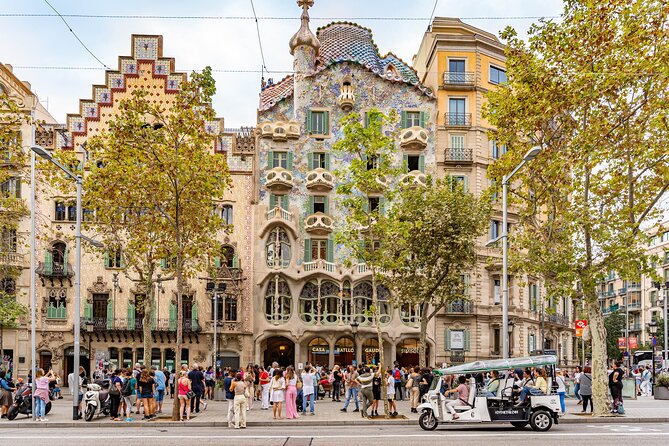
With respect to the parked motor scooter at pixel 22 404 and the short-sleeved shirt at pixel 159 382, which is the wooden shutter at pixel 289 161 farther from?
the parked motor scooter at pixel 22 404

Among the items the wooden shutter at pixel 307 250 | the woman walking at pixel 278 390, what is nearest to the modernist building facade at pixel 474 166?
the wooden shutter at pixel 307 250

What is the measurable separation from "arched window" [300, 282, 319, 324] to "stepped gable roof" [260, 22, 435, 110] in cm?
1336

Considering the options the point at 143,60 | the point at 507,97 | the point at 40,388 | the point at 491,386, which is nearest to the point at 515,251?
the point at 507,97

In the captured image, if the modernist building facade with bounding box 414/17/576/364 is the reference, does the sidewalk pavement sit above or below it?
below

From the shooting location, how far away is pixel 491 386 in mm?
21062

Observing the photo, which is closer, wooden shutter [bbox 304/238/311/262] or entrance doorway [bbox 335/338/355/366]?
wooden shutter [bbox 304/238/311/262]

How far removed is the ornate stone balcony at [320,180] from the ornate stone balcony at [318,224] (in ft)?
5.83

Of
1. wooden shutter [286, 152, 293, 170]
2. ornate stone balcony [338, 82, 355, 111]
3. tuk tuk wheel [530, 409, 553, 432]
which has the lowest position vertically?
tuk tuk wheel [530, 409, 553, 432]

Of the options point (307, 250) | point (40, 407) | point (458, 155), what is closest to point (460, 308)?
point (458, 155)

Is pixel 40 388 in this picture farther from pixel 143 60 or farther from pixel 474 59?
pixel 474 59

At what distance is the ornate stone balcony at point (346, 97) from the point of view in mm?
48438

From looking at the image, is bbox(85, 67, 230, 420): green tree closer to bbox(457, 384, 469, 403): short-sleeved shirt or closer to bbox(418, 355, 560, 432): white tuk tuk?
bbox(418, 355, 560, 432): white tuk tuk

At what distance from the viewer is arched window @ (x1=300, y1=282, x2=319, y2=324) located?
4653 centimetres

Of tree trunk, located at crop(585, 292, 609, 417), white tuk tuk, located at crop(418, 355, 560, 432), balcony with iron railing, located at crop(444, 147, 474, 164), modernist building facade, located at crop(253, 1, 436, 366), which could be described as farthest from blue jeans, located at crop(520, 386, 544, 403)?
balcony with iron railing, located at crop(444, 147, 474, 164)
